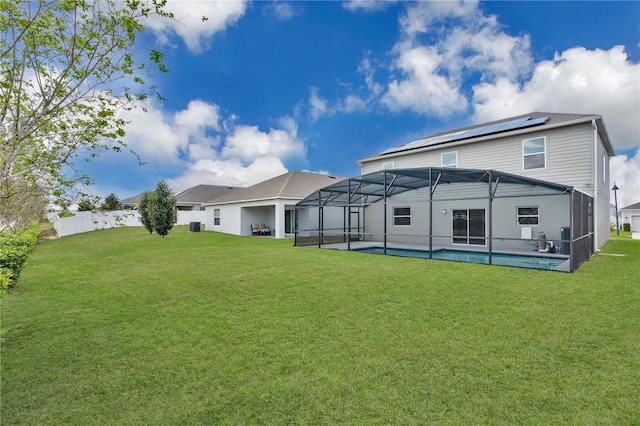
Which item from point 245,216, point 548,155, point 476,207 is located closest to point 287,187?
point 245,216

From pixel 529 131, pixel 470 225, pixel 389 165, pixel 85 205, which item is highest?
pixel 529 131

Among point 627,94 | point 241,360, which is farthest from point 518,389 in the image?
point 627,94

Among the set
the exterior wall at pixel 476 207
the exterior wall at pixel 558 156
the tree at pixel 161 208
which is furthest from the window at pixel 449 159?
the tree at pixel 161 208

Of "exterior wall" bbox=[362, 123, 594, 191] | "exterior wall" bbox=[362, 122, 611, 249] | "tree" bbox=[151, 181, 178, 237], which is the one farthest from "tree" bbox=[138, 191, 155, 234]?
"exterior wall" bbox=[362, 122, 611, 249]

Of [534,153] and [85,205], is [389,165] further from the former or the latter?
[85,205]

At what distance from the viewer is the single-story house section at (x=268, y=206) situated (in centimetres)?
2000

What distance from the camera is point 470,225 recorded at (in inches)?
598

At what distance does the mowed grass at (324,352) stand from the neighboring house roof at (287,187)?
44.0ft

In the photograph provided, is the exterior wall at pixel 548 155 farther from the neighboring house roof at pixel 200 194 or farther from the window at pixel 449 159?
the neighboring house roof at pixel 200 194

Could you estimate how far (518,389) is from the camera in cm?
294

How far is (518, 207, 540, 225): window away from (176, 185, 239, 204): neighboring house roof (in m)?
34.8

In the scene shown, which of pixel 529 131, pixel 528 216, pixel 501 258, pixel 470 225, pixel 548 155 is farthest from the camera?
pixel 470 225

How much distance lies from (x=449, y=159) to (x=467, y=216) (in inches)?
118

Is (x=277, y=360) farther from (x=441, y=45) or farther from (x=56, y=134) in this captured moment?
(x=441, y=45)
